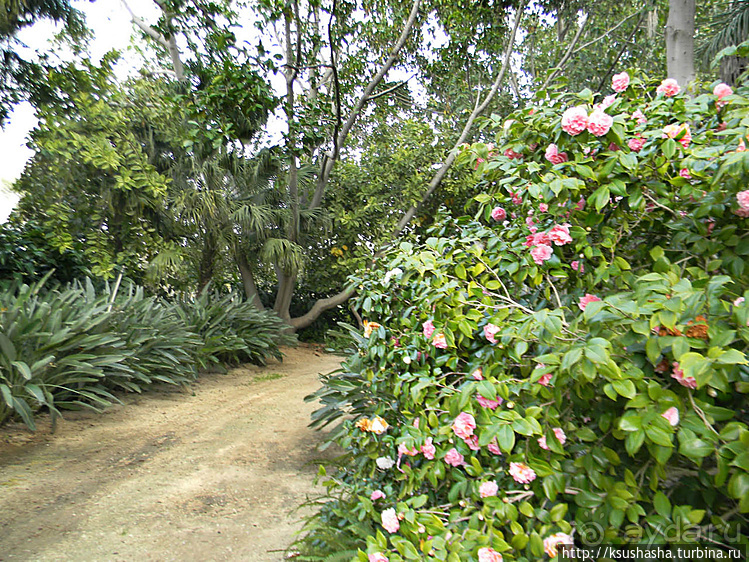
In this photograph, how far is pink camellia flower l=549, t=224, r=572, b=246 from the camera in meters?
1.47

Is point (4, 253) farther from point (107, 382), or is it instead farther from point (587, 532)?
point (587, 532)

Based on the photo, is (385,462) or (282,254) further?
(282,254)

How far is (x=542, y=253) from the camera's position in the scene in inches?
59.9

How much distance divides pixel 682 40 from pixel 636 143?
74.0 inches

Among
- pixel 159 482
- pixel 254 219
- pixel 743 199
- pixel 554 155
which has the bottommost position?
pixel 159 482

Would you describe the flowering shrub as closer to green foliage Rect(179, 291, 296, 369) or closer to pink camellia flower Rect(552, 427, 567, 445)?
pink camellia flower Rect(552, 427, 567, 445)

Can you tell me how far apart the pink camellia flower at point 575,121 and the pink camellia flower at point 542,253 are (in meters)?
0.38

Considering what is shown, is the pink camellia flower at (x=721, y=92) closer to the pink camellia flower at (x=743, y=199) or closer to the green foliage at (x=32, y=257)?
the pink camellia flower at (x=743, y=199)

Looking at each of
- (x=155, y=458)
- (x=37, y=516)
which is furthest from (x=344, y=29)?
(x=37, y=516)

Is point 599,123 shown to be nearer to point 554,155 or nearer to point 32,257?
point 554,155

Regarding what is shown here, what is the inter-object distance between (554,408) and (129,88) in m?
7.99

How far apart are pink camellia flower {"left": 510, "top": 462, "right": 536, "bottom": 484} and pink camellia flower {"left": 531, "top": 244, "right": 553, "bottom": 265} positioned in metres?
0.68

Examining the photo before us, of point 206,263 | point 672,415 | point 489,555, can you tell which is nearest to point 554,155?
point 672,415

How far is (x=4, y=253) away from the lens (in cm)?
561
